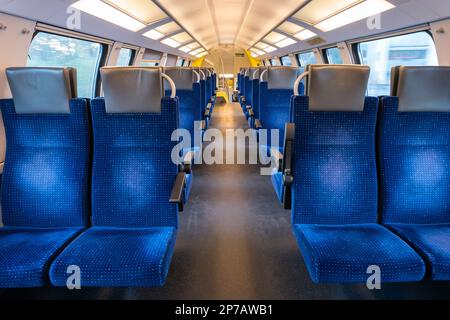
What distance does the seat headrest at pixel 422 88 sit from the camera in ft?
7.19

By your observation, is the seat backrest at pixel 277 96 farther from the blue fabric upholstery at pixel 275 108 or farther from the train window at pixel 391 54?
the train window at pixel 391 54

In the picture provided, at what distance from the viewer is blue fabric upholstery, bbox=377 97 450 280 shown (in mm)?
2314

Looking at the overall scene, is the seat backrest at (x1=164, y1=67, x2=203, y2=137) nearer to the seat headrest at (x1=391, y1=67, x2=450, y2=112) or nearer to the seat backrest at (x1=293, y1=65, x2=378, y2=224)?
the seat backrest at (x1=293, y1=65, x2=378, y2=224)

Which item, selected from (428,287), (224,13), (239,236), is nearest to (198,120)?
(239,236)

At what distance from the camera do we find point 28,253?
1.89 meters

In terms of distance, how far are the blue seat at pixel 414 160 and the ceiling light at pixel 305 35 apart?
5.29 metres

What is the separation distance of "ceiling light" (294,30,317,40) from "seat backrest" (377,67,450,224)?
17.4 ft

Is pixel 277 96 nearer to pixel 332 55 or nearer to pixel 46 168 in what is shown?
pixel 46 168

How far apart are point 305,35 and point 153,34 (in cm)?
358

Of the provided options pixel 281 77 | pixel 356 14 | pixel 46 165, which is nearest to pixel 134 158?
pixel 46 165

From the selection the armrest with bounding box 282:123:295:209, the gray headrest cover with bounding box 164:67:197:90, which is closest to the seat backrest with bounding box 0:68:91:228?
the armrest with bounding box 282:123:295:209

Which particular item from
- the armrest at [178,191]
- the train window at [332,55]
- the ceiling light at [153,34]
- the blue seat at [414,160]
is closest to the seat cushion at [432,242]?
the blue seat at [414,160]

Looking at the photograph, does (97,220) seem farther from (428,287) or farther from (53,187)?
(428,287)

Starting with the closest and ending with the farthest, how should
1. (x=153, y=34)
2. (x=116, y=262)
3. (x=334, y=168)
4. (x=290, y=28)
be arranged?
(x=116, y=262)
(x=334, y=168)
(x=153, y=34)
(x=290, y=28)
